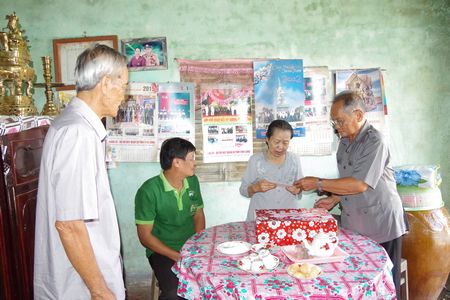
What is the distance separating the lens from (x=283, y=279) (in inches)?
62.7

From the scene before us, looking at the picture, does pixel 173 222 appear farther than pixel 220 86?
No

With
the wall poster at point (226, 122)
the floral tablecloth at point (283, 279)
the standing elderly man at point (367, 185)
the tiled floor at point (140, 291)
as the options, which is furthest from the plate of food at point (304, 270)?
the tiled floor at point (140, 291)

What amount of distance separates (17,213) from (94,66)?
3.19ft

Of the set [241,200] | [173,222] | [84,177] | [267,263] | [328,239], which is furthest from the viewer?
[241,200]

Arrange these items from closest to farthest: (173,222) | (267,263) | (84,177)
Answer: (84,177) < (267,263) < (173,222)

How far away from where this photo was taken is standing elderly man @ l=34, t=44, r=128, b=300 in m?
1.25

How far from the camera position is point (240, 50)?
3.47 meters

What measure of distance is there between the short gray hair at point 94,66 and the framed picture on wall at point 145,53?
2027mm

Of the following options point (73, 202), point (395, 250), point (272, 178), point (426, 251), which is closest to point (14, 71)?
point (73, 202)

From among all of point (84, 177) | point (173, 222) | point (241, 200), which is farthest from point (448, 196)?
point (84, 177)

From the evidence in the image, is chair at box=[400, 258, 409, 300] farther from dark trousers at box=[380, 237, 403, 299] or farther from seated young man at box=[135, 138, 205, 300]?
seated young man at box=[135, 138, 205, 300]

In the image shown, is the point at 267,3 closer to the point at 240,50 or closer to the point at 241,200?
the point at 240,50

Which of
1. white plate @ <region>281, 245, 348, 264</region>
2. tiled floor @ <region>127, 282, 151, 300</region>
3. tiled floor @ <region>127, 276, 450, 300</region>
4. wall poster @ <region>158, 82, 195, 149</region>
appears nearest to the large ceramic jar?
tiled floor @ <region>127, 276, 450, 300</region>

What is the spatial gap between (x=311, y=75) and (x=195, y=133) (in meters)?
1.26
